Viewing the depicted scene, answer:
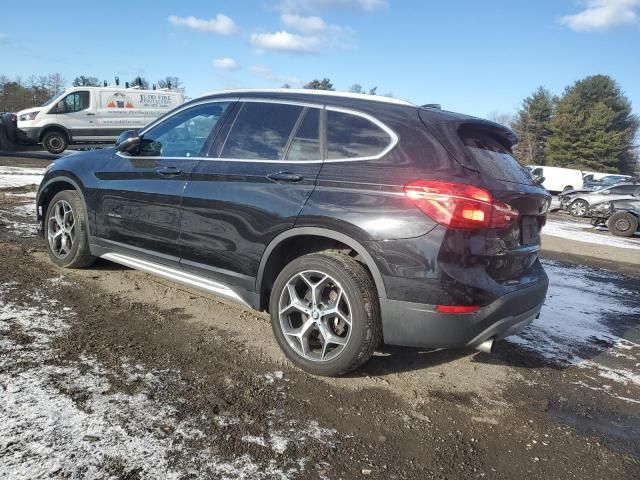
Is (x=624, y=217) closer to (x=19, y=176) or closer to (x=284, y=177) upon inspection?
(x=284, y=177)

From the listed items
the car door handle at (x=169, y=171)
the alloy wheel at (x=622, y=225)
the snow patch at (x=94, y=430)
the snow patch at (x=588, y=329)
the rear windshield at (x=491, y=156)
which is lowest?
the snow patch at (x=588, y=329)

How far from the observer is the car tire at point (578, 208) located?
61.9 ft

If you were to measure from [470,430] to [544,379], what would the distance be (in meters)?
1.06

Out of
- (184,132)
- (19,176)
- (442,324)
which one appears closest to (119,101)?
(19,176)

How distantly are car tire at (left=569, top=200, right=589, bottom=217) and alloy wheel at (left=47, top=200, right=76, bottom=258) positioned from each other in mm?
18406

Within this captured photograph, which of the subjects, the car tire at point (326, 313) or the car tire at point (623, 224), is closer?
the car tire at point (326, 313)

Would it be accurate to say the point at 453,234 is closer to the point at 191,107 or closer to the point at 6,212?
the point at 191,107

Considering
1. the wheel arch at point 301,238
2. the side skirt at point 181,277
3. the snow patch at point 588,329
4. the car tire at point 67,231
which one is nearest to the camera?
the wheel arch at point 301,238

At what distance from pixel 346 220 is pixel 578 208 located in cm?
1907

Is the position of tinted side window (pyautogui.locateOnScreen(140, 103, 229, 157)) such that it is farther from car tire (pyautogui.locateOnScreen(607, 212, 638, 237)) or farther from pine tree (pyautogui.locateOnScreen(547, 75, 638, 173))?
pine tree (pyautogui.locateOnScreen(547, 75, 638, 173))

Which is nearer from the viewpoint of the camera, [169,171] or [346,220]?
[346,220]

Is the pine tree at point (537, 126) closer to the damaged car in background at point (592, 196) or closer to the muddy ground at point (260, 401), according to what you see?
the damaged car in background at point (592, 196)

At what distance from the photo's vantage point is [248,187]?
136 inches

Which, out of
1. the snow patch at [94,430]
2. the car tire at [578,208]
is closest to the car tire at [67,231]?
Answer: the snow patch at [94,430]
